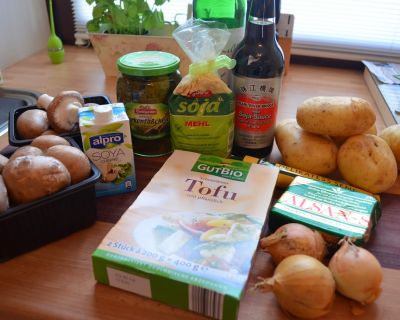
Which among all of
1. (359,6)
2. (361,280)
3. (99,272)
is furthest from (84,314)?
(359,6)

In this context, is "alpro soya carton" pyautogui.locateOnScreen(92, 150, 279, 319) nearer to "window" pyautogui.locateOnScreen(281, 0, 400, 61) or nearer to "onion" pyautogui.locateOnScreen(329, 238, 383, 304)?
"onion" pyautogui.locateOnScreen(329, 238, 383, 304)

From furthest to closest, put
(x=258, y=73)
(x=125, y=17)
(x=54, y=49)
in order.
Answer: (x=54, y=49)
(x=125, y=17)
(x=258, y=73)

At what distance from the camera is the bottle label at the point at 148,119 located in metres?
0.66

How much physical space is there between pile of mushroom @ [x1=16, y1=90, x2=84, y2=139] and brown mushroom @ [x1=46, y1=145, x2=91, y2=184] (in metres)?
0.12

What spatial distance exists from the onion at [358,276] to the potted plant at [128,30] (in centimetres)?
71

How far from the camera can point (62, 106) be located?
656 millimetres

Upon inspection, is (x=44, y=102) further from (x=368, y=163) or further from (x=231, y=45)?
(x=368, y=163)

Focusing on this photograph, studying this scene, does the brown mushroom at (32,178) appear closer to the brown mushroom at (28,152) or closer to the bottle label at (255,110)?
the brown mushroom at (28,152)

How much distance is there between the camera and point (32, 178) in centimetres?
48

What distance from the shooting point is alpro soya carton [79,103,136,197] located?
0.57 m

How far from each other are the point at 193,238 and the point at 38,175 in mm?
213

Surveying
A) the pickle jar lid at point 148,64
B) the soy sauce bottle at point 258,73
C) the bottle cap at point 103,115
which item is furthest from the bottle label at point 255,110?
the bottle cap at point 103,115

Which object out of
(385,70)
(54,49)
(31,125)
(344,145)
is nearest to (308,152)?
(344,145)

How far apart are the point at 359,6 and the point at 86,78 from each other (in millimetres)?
889
